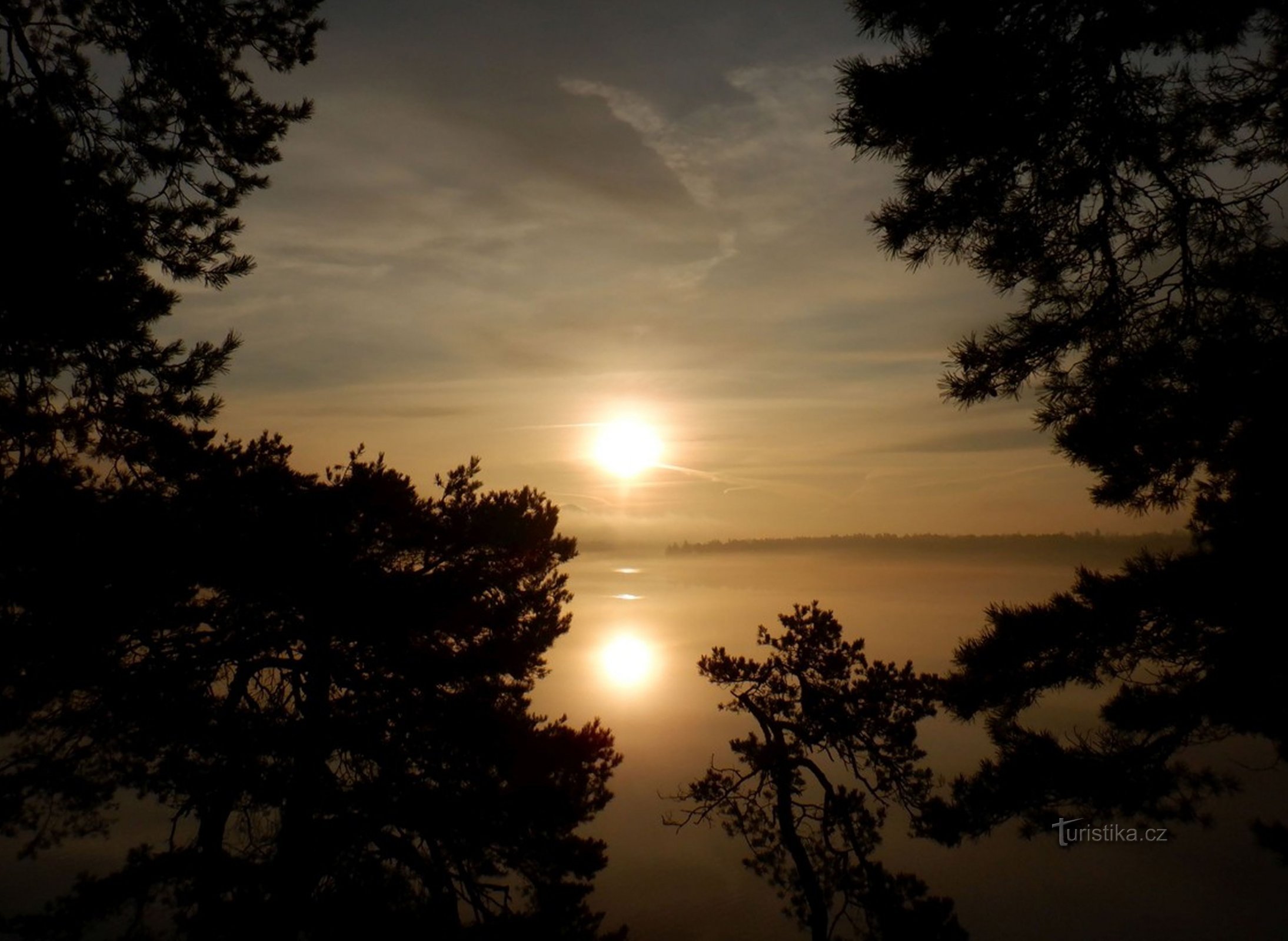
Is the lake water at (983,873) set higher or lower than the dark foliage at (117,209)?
lower

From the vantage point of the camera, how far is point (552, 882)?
8250mm

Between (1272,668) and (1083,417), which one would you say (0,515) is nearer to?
(1083,417)

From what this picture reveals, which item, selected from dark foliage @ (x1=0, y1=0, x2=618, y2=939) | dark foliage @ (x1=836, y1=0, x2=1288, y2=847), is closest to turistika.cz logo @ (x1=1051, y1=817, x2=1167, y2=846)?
dark foliage @ (x1=836, y1=0, x2=1288, y2=847)

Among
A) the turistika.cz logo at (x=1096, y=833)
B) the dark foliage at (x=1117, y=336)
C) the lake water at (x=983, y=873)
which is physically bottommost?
the lake water at (x=983, y=873)

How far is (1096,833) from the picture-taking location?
15.7 ft

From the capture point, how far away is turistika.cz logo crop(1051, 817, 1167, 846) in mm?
3988

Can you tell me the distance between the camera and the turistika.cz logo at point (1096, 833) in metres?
3.99

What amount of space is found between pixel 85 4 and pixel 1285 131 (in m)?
7.34

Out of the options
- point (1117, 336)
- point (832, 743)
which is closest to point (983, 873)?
point (832, 743)

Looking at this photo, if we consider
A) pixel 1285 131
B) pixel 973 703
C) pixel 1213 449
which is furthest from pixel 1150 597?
pixel 1285 131

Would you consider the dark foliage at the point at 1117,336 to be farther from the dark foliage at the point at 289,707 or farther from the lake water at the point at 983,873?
the lake water at the point at 983,873

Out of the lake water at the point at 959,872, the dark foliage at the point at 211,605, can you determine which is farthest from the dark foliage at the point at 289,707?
the lake water at the point at 959,872

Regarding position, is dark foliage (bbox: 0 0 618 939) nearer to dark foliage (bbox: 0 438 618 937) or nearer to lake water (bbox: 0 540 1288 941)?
dark foliage (bbox: 0 438 618 937)

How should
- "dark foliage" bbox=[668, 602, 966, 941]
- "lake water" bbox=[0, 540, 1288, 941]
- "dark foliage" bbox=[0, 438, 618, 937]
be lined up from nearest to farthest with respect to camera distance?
"dark foliage" bbox=[0, 438, 618, 937] < "dark foliage" bbox=[668, 602, 966, 941] < "lake water" bbox=[0, 540, 1288, 941]
